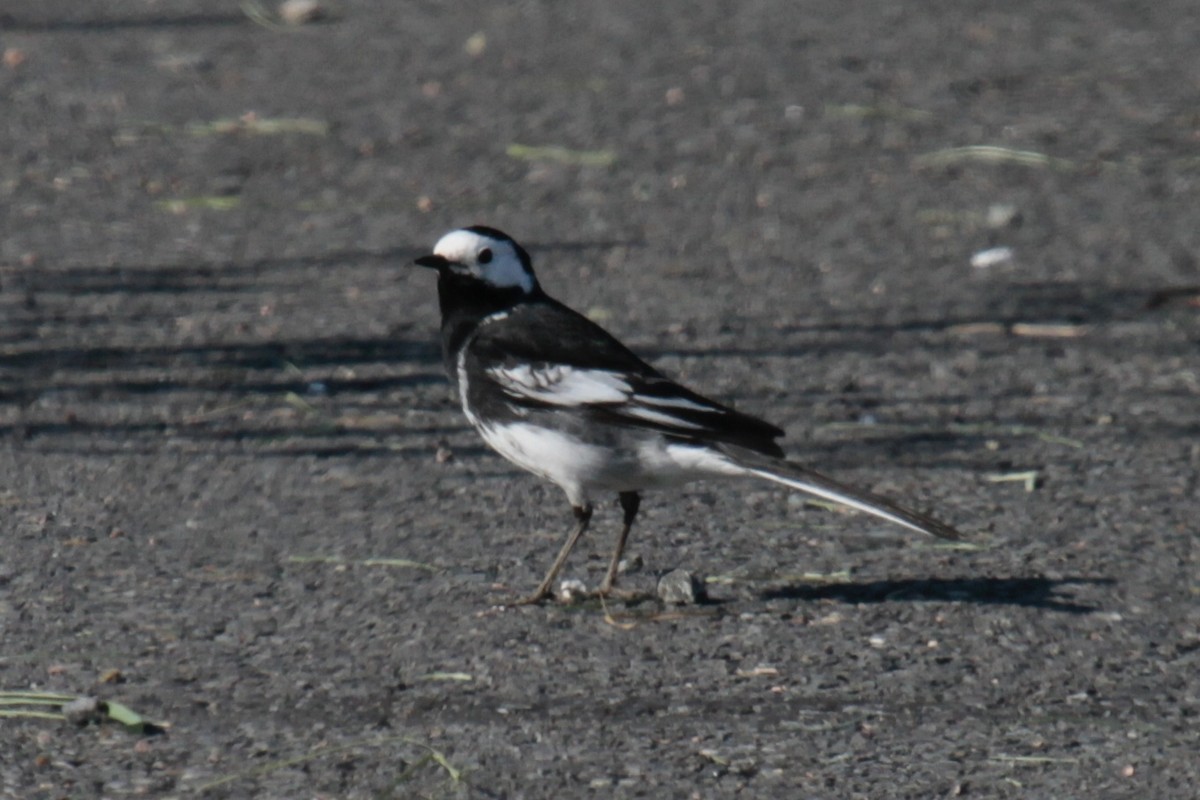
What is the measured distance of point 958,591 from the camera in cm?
602

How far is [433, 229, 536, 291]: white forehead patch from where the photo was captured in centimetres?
636

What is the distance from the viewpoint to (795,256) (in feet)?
31.9

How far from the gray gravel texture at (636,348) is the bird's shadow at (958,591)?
0.02m

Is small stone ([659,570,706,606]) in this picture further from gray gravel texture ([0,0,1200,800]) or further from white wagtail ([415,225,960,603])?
white wagtail ([415,225,960,603])

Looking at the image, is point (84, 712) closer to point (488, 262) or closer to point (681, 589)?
point (681, 589)

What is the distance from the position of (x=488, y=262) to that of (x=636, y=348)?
2.08m

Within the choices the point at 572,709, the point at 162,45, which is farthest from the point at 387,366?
the point at 162,45

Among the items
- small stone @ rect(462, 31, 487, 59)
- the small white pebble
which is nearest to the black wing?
the small white pebble

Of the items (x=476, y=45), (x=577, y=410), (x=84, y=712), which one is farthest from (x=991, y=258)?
(x=84, y=712)

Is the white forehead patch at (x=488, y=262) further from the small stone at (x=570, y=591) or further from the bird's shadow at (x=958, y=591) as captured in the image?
the bird's shadow at (x=958, y=591)

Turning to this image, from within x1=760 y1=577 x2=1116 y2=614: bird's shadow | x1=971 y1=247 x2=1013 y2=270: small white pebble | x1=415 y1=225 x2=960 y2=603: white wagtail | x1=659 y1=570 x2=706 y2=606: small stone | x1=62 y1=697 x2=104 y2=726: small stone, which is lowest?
x1=971 y1=247 x2=1013 y2=270: small white pebble

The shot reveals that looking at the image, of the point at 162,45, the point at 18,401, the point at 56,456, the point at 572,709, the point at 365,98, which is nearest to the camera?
the point at 572,709

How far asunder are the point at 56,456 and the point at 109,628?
162cm

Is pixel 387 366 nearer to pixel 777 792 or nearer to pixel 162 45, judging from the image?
pixel 777 792
